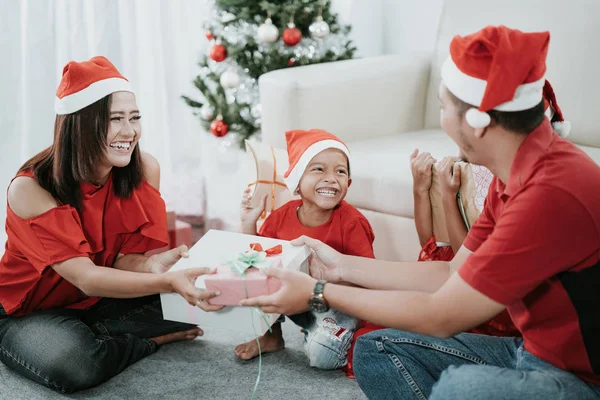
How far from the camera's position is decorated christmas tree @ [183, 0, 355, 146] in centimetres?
303

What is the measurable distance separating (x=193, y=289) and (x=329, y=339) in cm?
45

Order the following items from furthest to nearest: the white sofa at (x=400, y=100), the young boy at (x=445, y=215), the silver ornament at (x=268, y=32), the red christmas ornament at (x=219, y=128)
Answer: the red christmas ornament at (x=219, y=128)
the silver ornament at (x=268, y=32)
the white sofa at (x=400, y=100)
the young boy at (x=445, y=215)

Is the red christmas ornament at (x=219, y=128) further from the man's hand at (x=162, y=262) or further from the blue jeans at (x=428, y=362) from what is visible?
the blue jeans at (x=428, y=362)

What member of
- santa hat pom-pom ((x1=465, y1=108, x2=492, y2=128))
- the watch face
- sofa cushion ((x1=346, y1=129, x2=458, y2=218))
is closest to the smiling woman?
the watch face

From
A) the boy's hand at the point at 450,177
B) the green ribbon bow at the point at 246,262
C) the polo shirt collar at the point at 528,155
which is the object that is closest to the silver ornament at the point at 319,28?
the boy's hand at the point at 450,177

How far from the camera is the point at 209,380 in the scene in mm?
2031

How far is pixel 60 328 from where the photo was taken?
2.00 meters

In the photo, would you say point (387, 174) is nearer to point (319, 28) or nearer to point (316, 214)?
point (316, 214)

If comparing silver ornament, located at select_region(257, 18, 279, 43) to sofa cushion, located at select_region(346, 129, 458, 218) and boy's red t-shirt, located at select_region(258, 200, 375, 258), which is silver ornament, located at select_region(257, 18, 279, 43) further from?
boy's red t-shirt, located at select_region(258, 200, 375, 258)

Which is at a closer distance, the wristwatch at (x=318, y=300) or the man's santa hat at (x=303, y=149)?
the wristwatch at (x=318, y=300)

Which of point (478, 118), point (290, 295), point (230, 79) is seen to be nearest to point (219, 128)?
point (230, 79)

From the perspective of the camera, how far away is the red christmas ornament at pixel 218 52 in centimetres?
309

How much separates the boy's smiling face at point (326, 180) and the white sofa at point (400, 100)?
0.21 meters

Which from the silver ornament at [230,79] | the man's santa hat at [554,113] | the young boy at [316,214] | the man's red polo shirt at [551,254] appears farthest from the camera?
the silver ornament at [230,79]
